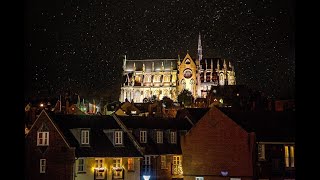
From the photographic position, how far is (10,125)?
4.38 meters

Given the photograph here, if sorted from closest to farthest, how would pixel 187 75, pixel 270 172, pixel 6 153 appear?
pixel 6 153, pixel 270 172, pixel 187 75

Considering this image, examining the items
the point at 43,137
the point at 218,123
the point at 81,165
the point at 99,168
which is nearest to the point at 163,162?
the point at 99,168

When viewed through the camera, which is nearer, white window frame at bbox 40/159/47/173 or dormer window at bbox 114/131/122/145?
white window frame at bbox 40/159/47/173

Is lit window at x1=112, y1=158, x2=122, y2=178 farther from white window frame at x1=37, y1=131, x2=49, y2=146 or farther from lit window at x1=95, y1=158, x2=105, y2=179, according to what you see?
white window frame at x1=37, y1=131, x2=49, y2=146

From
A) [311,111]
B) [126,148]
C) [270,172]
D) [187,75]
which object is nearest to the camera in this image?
[311,111]

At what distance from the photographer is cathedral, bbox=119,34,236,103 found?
459 feet

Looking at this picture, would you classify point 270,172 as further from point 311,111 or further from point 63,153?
point 311,111

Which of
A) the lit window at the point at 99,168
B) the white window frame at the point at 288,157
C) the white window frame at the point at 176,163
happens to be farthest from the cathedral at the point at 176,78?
the white window frame at the point at 288,157

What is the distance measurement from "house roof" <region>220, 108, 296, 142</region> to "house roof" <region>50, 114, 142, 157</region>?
6.48 m

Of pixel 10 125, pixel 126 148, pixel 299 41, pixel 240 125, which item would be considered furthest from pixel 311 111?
pixel 126 148

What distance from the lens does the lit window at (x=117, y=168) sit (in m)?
32.7

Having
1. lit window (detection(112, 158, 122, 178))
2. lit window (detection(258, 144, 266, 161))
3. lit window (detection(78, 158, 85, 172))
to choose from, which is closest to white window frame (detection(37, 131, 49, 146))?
lit window (detection(78, 158, 85, 172))

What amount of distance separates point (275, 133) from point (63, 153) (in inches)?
470

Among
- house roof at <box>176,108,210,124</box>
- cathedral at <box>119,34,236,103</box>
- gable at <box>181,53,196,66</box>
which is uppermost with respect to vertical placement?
gable at <box>181,53,196,66</box>
